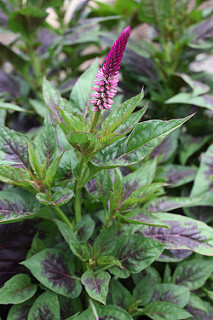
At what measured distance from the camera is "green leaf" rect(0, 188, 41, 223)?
2.42 feet

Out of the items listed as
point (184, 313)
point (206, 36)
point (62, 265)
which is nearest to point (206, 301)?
point (184, 313)

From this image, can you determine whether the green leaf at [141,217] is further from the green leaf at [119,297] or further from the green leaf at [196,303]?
the green leaf at [196,303]

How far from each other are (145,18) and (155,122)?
926mm

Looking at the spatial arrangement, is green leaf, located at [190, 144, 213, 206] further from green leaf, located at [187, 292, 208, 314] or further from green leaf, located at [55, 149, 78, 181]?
green leaf, located at [55, 149, 78, 181]

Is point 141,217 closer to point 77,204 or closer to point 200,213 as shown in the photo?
point 77,204

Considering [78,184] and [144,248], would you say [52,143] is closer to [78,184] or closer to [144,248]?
[78,184]

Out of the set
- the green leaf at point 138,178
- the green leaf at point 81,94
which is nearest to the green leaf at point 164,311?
the green leaf at point 138,178

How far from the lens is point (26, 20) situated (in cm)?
129

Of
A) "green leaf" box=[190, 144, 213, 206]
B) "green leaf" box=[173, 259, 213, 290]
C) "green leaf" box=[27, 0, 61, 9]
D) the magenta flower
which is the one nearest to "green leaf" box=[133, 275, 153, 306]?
"green leaf" box=[173, 259, 213, 290]

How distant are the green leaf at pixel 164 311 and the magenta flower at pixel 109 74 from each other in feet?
1.82

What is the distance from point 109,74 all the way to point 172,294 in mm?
625

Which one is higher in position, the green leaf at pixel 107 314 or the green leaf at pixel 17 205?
the green leaf at pixel 17 205

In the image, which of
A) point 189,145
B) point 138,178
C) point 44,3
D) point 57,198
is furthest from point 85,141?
point 44,3

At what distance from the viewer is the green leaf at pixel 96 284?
2.33ft
